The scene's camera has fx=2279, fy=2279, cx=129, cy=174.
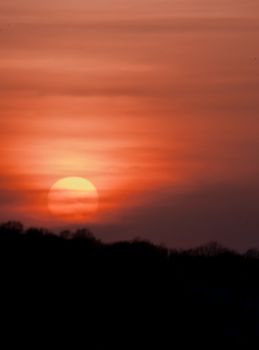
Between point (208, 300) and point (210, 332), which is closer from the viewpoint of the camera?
point (210, 332)

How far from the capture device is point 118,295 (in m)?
39.9

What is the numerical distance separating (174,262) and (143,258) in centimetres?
85

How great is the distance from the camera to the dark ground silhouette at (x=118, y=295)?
3684 cm

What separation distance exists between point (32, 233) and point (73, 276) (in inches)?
197

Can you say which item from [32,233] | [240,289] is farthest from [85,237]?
[240,289]

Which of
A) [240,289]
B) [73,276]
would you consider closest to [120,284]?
[73,276]

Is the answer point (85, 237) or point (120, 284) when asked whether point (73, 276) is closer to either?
point (120, 284)

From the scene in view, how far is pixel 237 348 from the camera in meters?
37.3

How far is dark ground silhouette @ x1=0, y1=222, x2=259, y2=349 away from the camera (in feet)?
121

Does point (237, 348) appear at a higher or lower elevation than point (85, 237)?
lower

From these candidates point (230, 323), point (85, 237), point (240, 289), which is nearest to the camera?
point (230, 323)

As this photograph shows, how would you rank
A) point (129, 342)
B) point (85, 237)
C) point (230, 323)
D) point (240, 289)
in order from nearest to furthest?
1. point (129, 342)
2. point (230, 323)
3. point (240, 289)
4. point (85, 237)

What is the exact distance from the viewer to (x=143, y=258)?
148 ft

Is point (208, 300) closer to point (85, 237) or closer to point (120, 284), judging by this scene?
point (120, 284)
